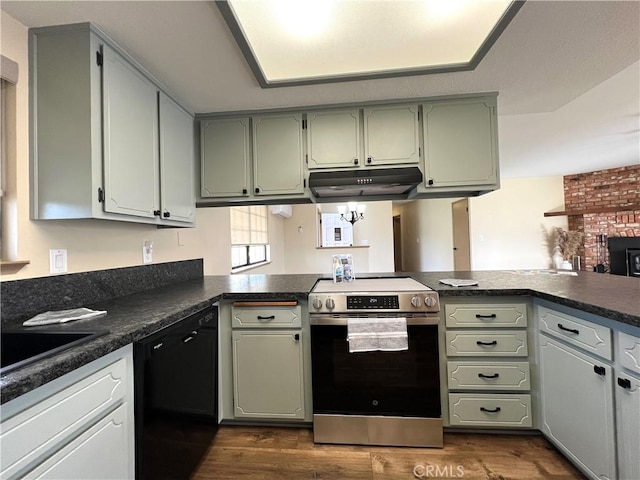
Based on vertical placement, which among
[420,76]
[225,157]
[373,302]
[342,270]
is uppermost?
[420,76]

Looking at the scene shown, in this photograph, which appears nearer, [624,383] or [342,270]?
[624,383]

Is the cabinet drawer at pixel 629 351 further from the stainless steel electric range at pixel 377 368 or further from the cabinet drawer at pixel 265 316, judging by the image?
the cabinet drawer at pixel 265 316

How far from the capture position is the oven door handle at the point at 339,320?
1.68 metres

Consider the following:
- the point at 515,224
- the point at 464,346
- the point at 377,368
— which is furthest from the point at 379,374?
the point at 515,224

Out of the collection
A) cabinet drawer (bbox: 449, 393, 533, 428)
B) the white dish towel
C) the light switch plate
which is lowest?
cabinet drawer (bbox: 449, 393, 533, 428)

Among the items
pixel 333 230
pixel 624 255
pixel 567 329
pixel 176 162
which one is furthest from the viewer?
pixel 333 230

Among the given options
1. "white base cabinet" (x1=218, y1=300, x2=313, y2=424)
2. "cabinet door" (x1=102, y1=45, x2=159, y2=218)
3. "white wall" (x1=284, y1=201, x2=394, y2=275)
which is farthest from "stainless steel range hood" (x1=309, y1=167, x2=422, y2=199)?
"white wall" (x1=284, y1=201, x2=394, y2=275)

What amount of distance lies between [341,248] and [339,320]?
4.61 m

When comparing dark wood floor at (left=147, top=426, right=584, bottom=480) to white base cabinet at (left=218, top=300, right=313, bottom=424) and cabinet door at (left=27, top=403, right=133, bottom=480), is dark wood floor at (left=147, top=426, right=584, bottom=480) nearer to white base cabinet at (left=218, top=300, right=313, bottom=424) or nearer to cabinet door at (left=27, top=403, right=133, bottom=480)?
white base cabinet at (left=218, top=300, right=313, bottom=424)

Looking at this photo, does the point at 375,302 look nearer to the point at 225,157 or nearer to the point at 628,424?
the point at 628,424

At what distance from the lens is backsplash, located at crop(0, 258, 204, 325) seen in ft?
4.00

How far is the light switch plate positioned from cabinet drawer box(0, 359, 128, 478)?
2.35ft

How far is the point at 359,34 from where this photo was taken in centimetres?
158

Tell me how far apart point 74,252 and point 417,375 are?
77.7 inches
